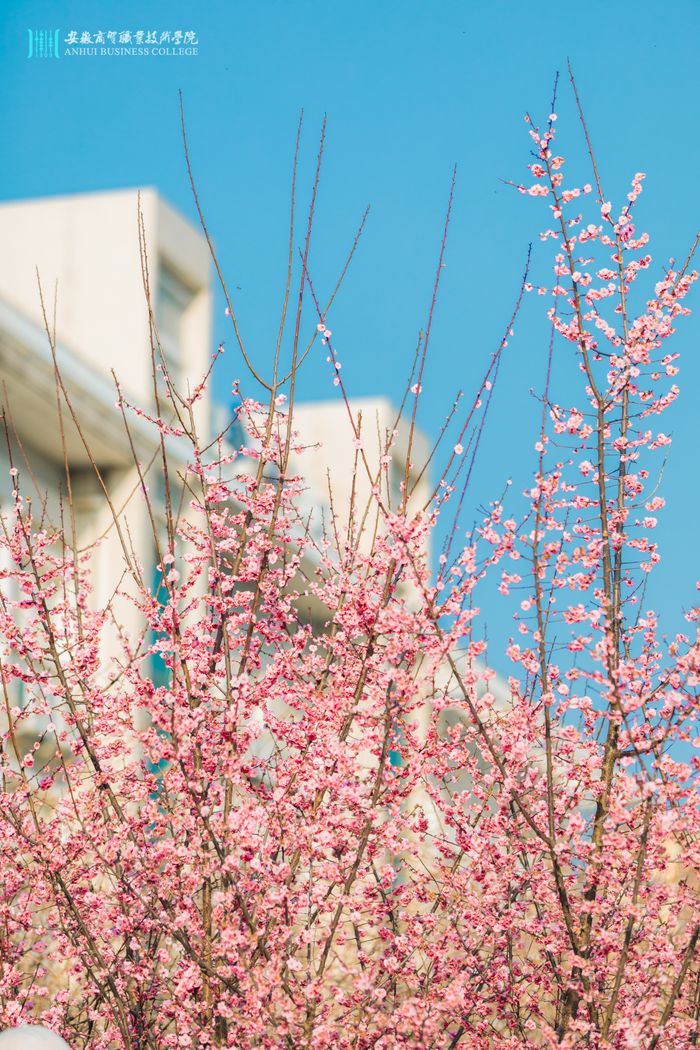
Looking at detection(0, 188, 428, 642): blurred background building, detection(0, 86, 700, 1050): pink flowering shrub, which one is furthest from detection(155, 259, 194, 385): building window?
detection(0, 86, 700, 1050): pink flowering shrub

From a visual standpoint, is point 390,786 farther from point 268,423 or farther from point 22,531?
point 22,531

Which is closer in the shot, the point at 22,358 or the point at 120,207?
the point at 22,358

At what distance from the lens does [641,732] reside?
5.16 meters

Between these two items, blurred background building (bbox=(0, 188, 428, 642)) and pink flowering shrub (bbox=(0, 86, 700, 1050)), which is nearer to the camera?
pink flowering shrub (bbox=(0, 86, 700, 1050))

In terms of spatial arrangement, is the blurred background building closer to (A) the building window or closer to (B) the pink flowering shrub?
(A) the building window

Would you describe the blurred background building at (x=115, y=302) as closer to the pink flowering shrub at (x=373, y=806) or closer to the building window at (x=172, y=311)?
the building window at (x=172, y=311)

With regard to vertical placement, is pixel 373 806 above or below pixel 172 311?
below

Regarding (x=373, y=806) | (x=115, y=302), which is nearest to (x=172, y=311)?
(x=115, y=302)

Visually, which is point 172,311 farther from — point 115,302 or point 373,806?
point 373,806

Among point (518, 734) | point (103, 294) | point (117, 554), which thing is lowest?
point (518, 734)

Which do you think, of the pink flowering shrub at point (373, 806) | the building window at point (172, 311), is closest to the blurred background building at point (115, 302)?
the building window at point (172, 311)

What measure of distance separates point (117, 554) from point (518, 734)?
50.1 feet

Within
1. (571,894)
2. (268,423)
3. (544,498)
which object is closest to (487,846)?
(571,894)

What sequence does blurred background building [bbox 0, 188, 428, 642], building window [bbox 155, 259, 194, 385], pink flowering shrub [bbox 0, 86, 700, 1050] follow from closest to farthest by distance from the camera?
pink flowering shrub [bbox 0, 86, 700, 1050] < blurred background building [bbox 0, 188, 428, 642] < building window [bbox 155, 259, 194, 385]
